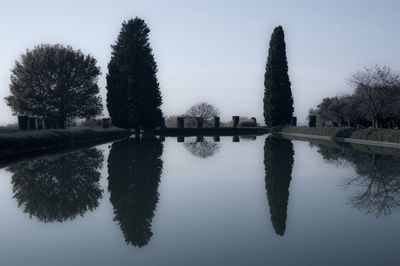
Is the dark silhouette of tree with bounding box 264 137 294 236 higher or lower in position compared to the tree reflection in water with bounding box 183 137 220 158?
higher

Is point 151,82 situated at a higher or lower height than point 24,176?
higher

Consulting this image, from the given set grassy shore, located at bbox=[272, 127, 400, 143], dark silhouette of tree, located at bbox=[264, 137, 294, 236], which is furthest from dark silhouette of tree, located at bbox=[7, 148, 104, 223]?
grassy shore, located at bbox=[272, 127, 400, 143]

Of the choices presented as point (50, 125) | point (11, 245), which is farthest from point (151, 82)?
point (11, 245)

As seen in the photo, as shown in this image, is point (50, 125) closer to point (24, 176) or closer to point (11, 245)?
point (24, 176)

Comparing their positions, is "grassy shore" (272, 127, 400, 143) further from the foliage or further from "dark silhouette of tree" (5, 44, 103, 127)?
"dark silhouette of tree" (5, 44, 103, 127)

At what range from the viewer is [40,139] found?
24344 millimetres

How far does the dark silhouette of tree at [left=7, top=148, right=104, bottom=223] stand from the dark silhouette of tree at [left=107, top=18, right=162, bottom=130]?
96.7 ft

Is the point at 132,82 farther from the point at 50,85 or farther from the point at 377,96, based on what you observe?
the point at 377,96

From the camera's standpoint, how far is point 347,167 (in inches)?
570

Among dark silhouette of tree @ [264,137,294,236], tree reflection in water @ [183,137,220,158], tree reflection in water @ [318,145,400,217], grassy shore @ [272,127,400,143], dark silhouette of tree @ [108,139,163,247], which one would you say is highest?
grassy shore @ [272,127,400,143]

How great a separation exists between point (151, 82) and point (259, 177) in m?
36.4

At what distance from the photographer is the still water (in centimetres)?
540

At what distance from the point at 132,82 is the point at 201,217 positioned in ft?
128

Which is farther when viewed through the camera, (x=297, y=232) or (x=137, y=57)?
(x=137, y=57)
